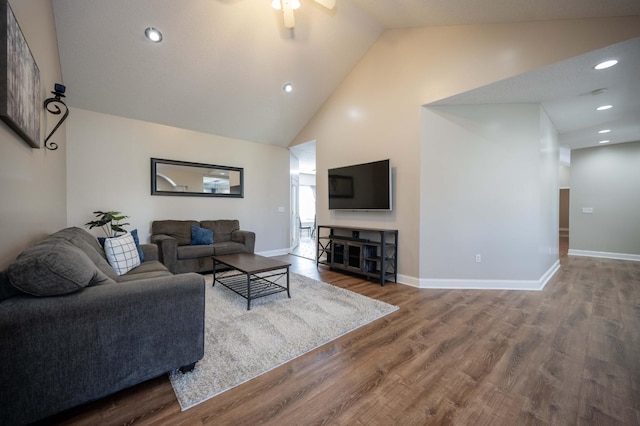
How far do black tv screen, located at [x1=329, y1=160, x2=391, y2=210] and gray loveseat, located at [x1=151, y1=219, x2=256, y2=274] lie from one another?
1.77 metres

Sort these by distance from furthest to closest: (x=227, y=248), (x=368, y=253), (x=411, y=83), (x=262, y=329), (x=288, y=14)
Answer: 1. (x=227, y=248)
2. (x=368, y=253)
3. (x=411, y=83)
4. (x=288, y=14)
5. (x=262, y=329)

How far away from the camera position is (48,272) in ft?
3.90

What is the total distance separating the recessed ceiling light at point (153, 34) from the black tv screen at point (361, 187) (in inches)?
120

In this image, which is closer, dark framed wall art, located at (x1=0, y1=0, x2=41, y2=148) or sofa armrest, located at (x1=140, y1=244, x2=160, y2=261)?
dark framed wall art, located at (x1=0, y1=0, x2=41, y2=148)

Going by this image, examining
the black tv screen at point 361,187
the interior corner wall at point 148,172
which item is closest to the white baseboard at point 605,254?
the black tv screen at point 361,187

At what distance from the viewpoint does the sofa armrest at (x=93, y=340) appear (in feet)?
3.74

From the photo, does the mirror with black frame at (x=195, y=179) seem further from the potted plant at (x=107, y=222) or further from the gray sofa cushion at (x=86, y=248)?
the gray sofa cushion at (x=86, y=248)

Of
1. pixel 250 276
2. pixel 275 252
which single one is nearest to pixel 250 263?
pixel 250 276

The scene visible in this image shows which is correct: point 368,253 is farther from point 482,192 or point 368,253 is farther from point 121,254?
point 121,254

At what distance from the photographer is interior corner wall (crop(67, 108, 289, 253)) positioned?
150 inches

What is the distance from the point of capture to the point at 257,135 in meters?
5.39

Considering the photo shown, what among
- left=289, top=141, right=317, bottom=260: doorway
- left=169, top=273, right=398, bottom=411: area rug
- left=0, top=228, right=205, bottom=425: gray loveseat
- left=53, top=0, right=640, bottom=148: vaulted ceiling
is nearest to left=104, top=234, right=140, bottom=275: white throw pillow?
left=169, top=273, right=398, bottom=411: area rug

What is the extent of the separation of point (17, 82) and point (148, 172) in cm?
303

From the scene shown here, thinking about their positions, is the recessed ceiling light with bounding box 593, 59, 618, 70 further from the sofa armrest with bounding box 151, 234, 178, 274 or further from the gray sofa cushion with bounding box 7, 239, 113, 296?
the sofa armrest with bounding box 151, 234, 178, 274
